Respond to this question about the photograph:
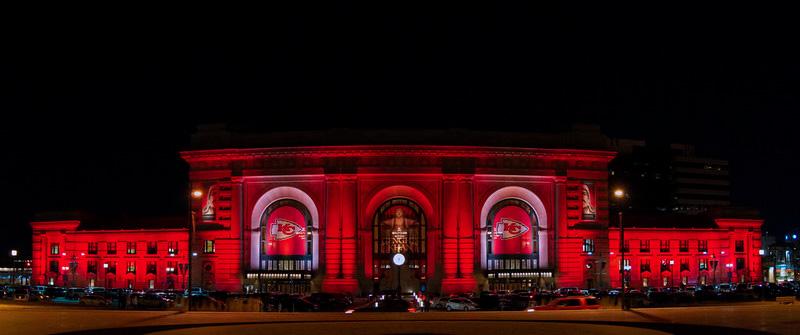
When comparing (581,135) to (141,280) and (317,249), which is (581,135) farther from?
(141,280)

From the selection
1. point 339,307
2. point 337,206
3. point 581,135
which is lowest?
point 339,307

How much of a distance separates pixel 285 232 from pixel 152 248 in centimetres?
1960

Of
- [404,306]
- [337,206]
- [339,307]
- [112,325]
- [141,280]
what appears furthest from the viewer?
[141,280]

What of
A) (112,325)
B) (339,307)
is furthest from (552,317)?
(339,307)

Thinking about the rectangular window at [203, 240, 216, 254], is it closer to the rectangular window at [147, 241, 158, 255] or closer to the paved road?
the rectangular window at [147, 241, 158, 255]

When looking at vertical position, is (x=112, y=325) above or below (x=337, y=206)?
below

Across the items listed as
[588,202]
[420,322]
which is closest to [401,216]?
[588,202]

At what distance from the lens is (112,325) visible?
54.1 meters

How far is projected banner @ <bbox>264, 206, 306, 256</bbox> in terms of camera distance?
391ft

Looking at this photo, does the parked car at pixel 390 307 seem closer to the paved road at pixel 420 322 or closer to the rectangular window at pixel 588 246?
the paved road at pixel 420 322

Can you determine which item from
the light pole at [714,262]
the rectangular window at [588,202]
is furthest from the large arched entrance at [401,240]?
the light pole at [714,262]

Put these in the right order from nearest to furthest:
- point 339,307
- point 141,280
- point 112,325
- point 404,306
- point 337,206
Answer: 1. point 112,325
2. point 404,306
3. point 339,307
4. point 337,206
5. point 141,280

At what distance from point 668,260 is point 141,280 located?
203ft

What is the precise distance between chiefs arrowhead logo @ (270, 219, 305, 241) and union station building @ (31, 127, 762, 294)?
0.11 metres
